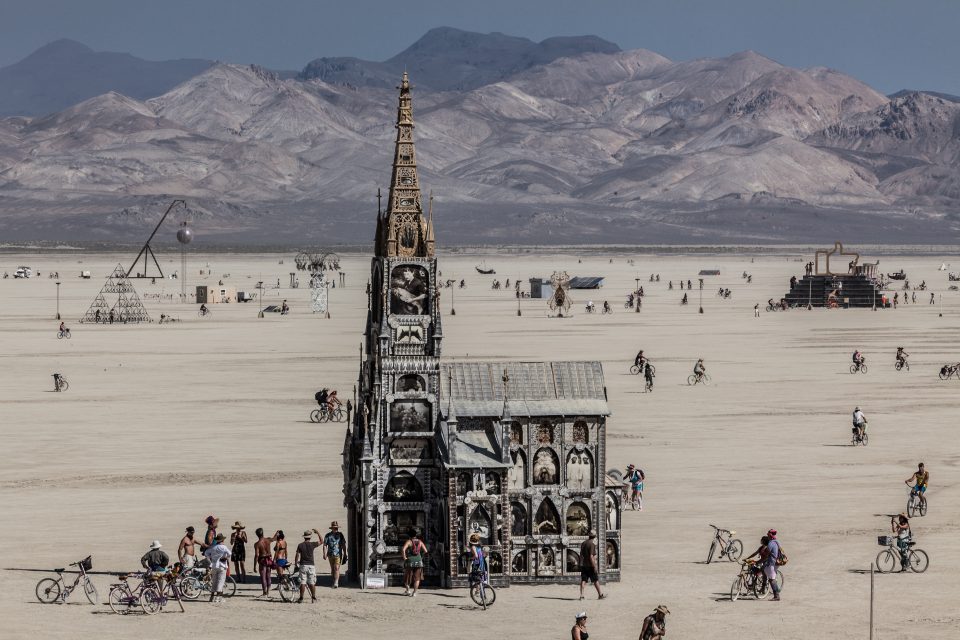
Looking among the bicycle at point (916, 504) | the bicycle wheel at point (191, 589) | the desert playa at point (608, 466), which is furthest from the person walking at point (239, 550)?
the bicycle at point (916, 504)

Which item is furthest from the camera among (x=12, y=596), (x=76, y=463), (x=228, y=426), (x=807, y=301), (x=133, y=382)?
(x=807, y=301)

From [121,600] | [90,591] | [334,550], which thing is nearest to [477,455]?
[334,550]

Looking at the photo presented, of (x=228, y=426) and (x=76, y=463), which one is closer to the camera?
(x=76, y=463)

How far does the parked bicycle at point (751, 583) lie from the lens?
34375 millimetres

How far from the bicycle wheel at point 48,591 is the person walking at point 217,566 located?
3.02 m

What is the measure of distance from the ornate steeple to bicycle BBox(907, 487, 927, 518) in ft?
49.2

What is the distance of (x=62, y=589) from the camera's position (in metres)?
33.9

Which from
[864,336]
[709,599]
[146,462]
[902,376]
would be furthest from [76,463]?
[864,336]

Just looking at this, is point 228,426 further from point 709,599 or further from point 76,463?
point 709,599

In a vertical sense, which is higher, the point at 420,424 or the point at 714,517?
the point at 420,424

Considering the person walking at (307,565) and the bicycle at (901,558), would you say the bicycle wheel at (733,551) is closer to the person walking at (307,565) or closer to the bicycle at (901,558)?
the bicycle at (901,558)

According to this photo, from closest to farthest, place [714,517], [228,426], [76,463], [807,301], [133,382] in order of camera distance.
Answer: [714,517] → [76,463] → [228,426] → [133,382] → [807,301]

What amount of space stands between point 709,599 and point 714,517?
341 inches

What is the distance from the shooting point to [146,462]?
52.2 metres
